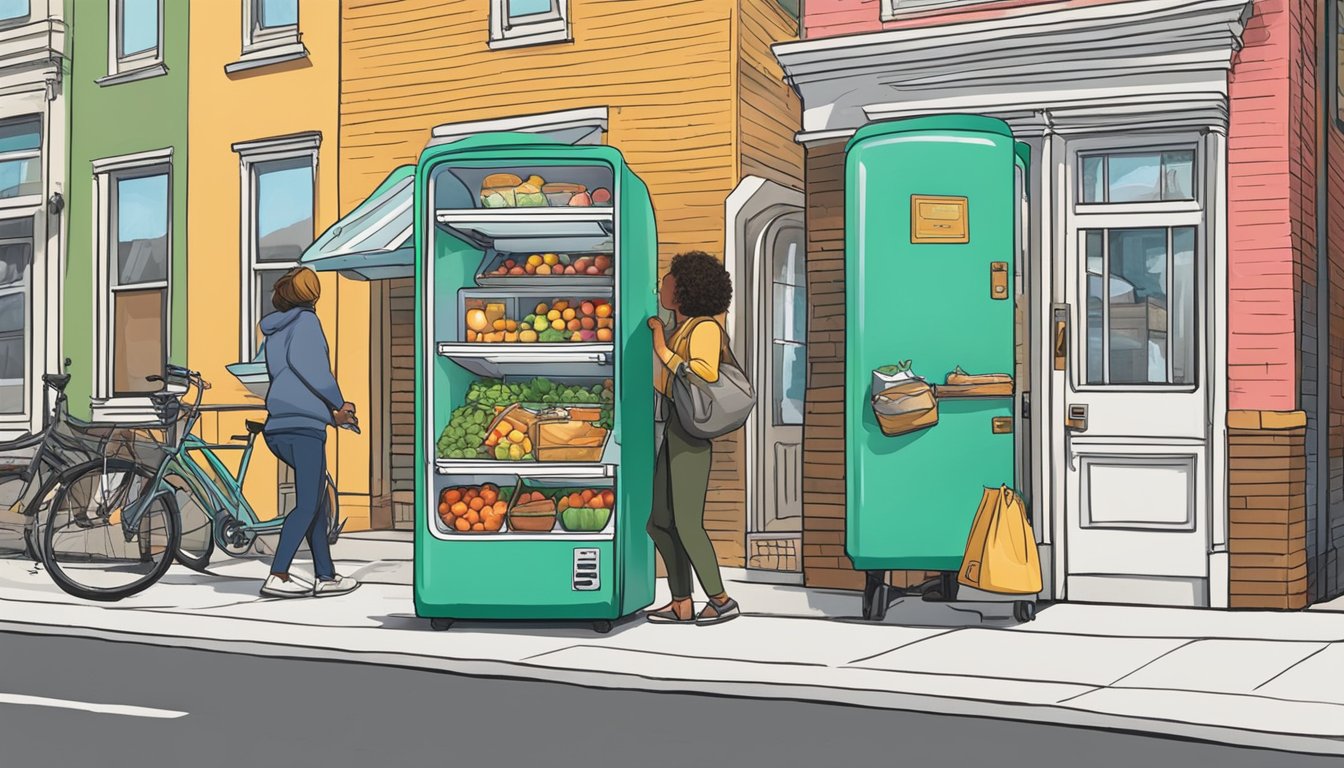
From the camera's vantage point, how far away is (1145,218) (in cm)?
980

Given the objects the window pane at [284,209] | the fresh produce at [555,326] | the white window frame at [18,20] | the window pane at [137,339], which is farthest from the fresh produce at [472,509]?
the white window frame at [18,20]

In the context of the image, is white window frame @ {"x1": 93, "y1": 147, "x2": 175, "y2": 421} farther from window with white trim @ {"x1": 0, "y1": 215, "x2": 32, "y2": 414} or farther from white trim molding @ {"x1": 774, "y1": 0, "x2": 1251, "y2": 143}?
white trim molding @ {"x1": 774, "y1": 0, "x2": 1251, "y2": 143}

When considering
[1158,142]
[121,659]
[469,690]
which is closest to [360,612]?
[121,659]

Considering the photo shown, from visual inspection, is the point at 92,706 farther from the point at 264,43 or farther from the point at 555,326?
the point at 264,43

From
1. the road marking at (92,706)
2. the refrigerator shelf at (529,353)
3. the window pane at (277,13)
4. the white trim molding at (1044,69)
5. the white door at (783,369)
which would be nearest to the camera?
the road marking at (92,706)

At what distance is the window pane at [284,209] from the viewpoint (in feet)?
Result: 46.3

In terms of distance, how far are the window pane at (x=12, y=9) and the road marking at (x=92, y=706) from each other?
11525mm

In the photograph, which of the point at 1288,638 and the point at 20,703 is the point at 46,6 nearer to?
the point at 20,703

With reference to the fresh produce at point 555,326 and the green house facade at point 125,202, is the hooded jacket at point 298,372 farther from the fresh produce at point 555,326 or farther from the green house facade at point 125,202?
the green house facade at point 125,202

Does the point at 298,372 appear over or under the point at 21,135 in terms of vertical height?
under

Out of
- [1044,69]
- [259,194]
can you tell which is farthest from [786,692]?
[259,194]

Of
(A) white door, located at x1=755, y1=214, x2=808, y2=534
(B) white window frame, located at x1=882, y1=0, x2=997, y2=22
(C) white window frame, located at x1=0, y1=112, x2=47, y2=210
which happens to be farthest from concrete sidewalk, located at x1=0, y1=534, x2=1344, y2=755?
(C) white window frame, located at x1=0, y1=112, x2=47, y2=210

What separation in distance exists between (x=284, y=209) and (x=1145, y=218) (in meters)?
8.01

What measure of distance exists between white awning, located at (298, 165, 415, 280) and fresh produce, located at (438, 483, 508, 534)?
9.44ft
